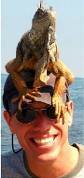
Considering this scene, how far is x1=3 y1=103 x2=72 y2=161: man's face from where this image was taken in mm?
2084

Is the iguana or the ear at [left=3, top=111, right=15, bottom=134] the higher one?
the iguana

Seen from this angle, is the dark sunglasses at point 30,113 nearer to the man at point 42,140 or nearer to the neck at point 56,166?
the man at point 42,140

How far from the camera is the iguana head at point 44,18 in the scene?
2127mm

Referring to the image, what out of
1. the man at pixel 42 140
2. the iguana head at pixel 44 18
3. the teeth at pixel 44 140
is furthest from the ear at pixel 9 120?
the iguana head at pixel 44 18

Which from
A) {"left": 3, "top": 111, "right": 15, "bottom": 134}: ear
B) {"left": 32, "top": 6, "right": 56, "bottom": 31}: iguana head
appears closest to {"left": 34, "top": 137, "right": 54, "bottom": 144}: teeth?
{"left": 3, "top": 111, "right": 15, "bottom": 134}: ear

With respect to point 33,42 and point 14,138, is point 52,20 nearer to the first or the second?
point 33,42

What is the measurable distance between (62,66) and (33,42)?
129 millimetres

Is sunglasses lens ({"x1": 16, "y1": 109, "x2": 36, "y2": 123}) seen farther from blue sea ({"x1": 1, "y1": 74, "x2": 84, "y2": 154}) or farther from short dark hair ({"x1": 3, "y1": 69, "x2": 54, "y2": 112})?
blue sea ({"x1": 1, "y1": 74, "x2": 84, "y2": 154})

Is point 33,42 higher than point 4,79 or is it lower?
higher

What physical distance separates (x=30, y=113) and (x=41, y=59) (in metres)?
0.17

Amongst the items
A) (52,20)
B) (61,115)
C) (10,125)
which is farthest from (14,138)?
(52,20)

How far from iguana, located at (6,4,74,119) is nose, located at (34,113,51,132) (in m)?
0.05

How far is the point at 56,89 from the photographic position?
210 centimetres

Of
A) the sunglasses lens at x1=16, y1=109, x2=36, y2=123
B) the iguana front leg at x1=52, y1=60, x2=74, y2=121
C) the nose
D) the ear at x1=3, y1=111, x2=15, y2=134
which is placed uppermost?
the iguana front leg at x1=52, y1=60, x2=74, y2=121
